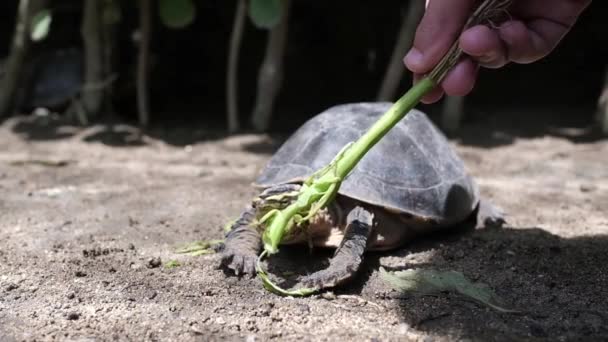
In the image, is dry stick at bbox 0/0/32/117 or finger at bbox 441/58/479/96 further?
dry stick at bbox 0/0/32/117

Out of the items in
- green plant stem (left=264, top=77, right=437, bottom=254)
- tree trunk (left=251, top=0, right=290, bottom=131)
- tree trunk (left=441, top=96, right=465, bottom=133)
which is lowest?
tree trunk (left=441, top=96, right=465, bottom=133)

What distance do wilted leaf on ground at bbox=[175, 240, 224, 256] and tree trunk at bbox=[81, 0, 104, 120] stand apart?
372cm

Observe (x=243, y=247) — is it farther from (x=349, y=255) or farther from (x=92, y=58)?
(x=92, y=58)

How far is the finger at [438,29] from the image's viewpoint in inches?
76.0

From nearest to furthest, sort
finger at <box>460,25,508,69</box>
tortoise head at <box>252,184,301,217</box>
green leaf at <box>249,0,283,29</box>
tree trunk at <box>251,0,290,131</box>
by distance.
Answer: finger at <box>460,25,508,69</box>
tortoise head at <box>252,184,301,217</box>
green leaf at <box>249,0,283,29</box>
tree trunk at <box>251,0,290,131</box>

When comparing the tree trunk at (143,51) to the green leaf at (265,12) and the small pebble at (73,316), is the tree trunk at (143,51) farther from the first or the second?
the small pebble at (73,316)

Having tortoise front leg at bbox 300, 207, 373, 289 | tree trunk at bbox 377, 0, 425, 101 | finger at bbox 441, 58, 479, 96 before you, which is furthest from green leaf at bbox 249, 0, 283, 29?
finger at bbox 441, 58, 479, 96

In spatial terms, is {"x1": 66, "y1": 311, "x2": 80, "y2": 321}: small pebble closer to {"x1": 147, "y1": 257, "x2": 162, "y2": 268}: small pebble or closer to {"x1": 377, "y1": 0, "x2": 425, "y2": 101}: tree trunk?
{"x1": 147, "y1": 257, "x2": 162, "y2": 268}: small pebble

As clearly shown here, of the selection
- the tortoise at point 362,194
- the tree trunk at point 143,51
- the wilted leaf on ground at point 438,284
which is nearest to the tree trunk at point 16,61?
the tree trunk at point 143,51

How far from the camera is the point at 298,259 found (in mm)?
2500

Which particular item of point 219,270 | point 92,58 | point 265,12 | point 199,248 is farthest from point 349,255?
point 92,58

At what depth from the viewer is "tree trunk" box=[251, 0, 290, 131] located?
5.61 meters

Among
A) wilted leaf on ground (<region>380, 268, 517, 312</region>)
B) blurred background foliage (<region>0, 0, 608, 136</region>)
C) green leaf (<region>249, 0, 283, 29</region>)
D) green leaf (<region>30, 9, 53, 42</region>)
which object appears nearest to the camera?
wilted leaf on ground (<region>380, 268, 517, 312</region>)

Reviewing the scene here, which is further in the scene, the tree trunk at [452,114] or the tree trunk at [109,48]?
the tree trunk at [109,48]
